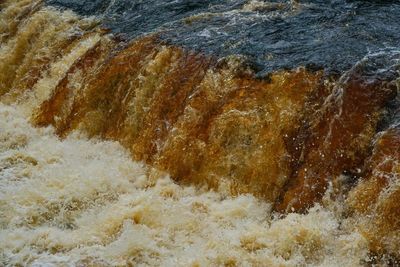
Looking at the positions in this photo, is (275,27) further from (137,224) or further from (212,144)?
(137,224)

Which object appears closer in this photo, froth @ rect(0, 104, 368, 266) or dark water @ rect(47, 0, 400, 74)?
froth @ rect(0, 104, 368, 266)

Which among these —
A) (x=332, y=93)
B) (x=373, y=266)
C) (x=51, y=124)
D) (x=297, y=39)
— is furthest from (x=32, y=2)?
(x=373, y=266)

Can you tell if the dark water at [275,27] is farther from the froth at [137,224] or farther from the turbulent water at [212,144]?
the froth at [137,224]

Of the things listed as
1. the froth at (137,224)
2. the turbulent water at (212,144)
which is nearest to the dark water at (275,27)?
the turbulent water at (212,144)

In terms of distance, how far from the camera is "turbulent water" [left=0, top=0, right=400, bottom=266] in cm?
570

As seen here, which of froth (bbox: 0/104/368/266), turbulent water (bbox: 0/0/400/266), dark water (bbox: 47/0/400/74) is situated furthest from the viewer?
dark water (bbox: 47/0/400/74)

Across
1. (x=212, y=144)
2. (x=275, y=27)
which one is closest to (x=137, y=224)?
(x=212, y=144)

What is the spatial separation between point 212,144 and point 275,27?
2808 millimetres

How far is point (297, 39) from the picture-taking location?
8.17 metres

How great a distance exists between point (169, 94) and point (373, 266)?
13.3ft

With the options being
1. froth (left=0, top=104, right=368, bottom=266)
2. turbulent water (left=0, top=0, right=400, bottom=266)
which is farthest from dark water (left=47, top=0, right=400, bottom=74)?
froth (left=0, top=104, right=368, bottom=266)

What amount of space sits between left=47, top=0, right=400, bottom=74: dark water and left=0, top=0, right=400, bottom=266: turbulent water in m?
0.04

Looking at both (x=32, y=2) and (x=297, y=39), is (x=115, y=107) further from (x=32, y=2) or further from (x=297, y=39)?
(x=32, y=2)

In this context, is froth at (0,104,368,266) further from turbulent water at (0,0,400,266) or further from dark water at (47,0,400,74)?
dark water at (47,0,400,74)
